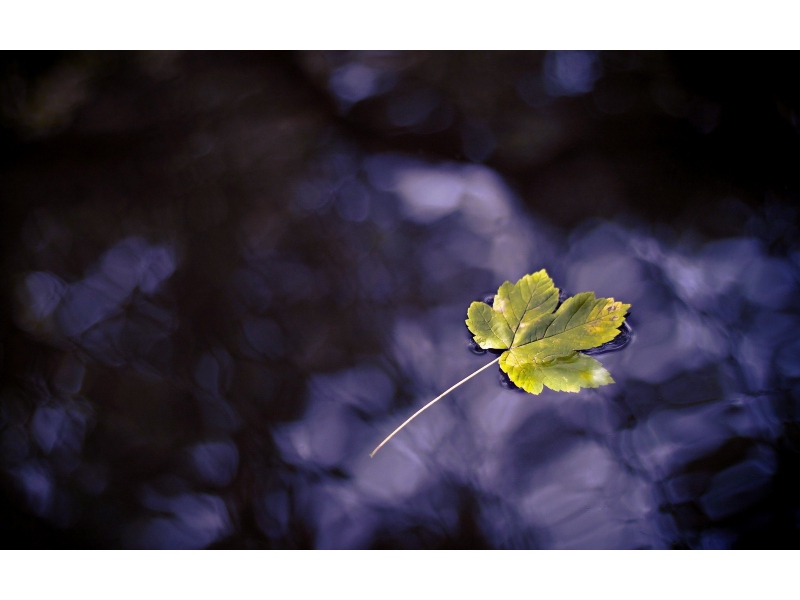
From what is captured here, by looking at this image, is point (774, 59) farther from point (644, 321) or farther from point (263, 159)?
point (263, 159)

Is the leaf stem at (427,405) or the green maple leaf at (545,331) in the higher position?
the green maple leaf at (545,331)

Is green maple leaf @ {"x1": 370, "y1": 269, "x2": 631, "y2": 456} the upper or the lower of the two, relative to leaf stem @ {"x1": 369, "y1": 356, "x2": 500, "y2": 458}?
upper

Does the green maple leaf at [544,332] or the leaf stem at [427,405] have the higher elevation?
the green maple leaf at [544,332]

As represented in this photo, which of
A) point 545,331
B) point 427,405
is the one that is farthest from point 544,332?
point 427,405

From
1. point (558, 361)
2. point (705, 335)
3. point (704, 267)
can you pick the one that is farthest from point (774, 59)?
point (558, 361)

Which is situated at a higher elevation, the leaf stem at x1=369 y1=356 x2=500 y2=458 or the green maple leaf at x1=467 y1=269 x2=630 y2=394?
the green maple leaf at x1=467 y1=269 x2=630 y2=394

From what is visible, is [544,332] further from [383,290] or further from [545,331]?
[383,290]
